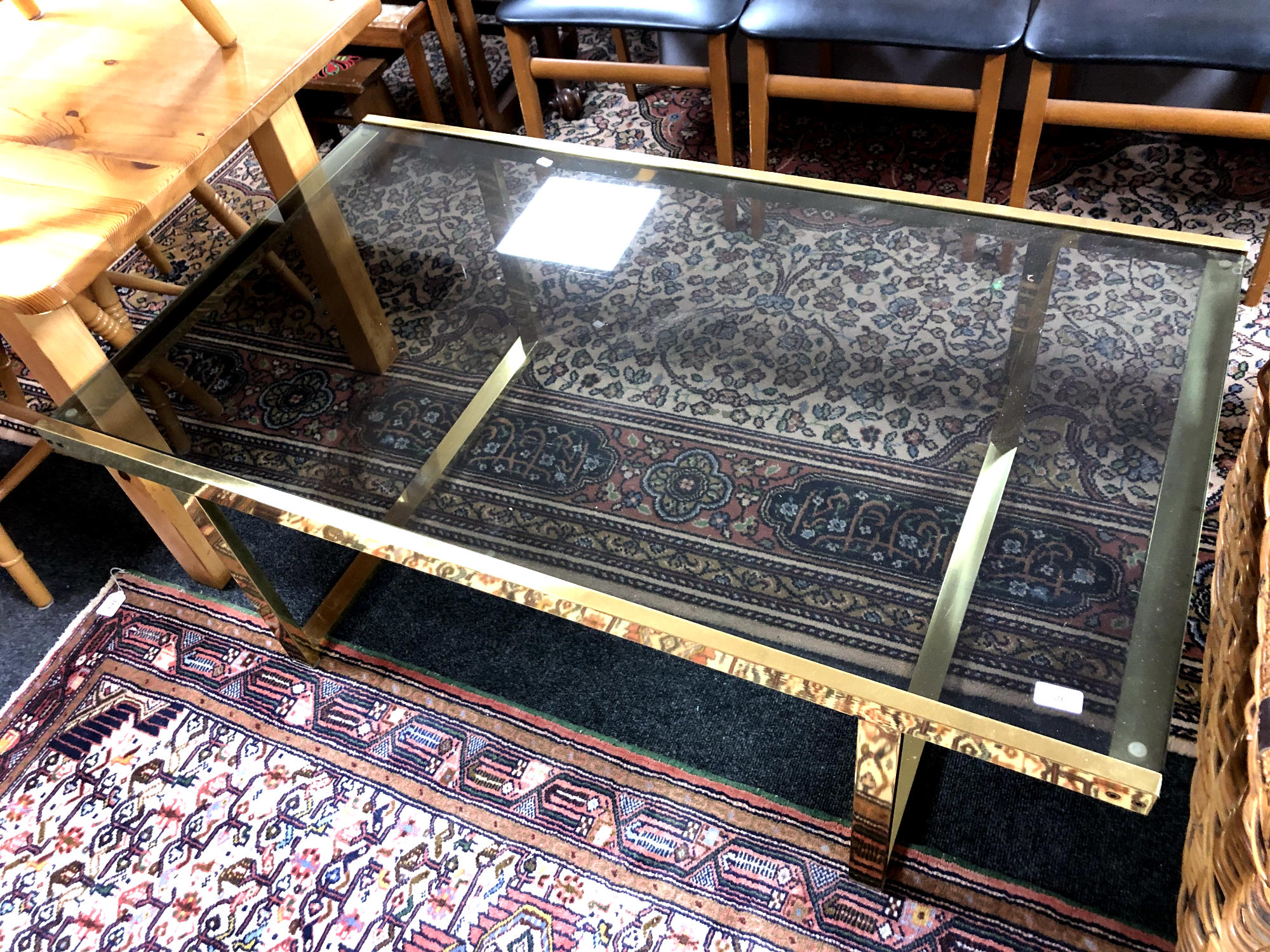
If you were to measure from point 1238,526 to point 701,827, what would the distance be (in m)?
0.77

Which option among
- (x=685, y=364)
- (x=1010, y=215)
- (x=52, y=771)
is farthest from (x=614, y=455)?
(x=52, y=771)

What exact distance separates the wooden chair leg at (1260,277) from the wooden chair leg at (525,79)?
4.63ft

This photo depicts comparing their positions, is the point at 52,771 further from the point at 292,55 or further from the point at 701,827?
the point at 292,55

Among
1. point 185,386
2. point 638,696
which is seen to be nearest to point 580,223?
point 185,386

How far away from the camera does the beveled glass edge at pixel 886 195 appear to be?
1294mm

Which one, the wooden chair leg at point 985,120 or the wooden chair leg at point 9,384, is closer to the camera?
the wooden chair leg at point 9,384

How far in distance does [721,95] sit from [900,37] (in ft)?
1.32

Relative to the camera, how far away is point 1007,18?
1.75 m

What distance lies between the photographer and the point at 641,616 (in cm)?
102

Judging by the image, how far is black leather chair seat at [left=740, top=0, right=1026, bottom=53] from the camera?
1.75 metres

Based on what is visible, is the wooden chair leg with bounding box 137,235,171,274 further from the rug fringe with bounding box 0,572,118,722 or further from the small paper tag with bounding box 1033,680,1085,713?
the small paper tag with bounding box 1033,680,1085,713

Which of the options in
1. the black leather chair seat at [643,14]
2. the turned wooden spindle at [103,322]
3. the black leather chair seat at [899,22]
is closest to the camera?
the turned wooden spindle at [103,322]

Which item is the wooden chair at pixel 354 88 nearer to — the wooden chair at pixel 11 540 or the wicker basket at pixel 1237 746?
the wooden chair at pixel 11 540

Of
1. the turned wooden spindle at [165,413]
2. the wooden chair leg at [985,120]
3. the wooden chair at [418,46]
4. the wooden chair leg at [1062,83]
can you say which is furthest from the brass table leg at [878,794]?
the wooden chair at [418,46]
